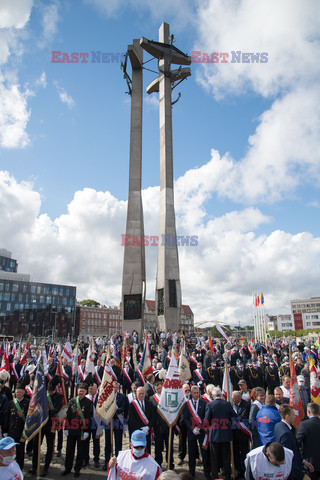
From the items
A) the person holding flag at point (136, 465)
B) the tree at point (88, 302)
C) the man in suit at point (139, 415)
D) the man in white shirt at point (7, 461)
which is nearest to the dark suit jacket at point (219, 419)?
the man in suit at point (139, 415)

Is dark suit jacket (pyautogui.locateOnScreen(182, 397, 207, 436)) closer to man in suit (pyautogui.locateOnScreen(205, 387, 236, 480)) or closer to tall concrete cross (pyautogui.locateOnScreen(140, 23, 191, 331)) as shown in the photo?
man in suit (pyautogui.locateOnScreen(205, 387, 236, 480))

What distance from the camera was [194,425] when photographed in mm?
7086

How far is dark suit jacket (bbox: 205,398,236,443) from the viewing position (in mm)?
6473

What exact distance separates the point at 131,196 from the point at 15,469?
3091 centimetres

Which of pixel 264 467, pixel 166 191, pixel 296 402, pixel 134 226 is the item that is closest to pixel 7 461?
pixel 264 467

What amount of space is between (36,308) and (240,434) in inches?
3439

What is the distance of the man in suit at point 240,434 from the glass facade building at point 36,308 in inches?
3066

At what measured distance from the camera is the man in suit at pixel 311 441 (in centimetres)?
510

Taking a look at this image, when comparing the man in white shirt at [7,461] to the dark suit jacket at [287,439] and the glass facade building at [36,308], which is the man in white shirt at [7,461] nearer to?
the dark suit jacket at [287,439]

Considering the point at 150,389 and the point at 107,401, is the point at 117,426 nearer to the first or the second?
the point at 107,401

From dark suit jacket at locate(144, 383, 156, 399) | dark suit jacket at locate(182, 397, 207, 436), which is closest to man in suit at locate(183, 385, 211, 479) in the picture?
dark suit jacket at locate(182, 397, 207, 436)

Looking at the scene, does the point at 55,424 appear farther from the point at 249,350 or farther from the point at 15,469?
the point at 249,350

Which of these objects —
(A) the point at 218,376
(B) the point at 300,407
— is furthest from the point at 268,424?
(A) the point at 218,376

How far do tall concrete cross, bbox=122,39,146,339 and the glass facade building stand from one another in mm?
53680
